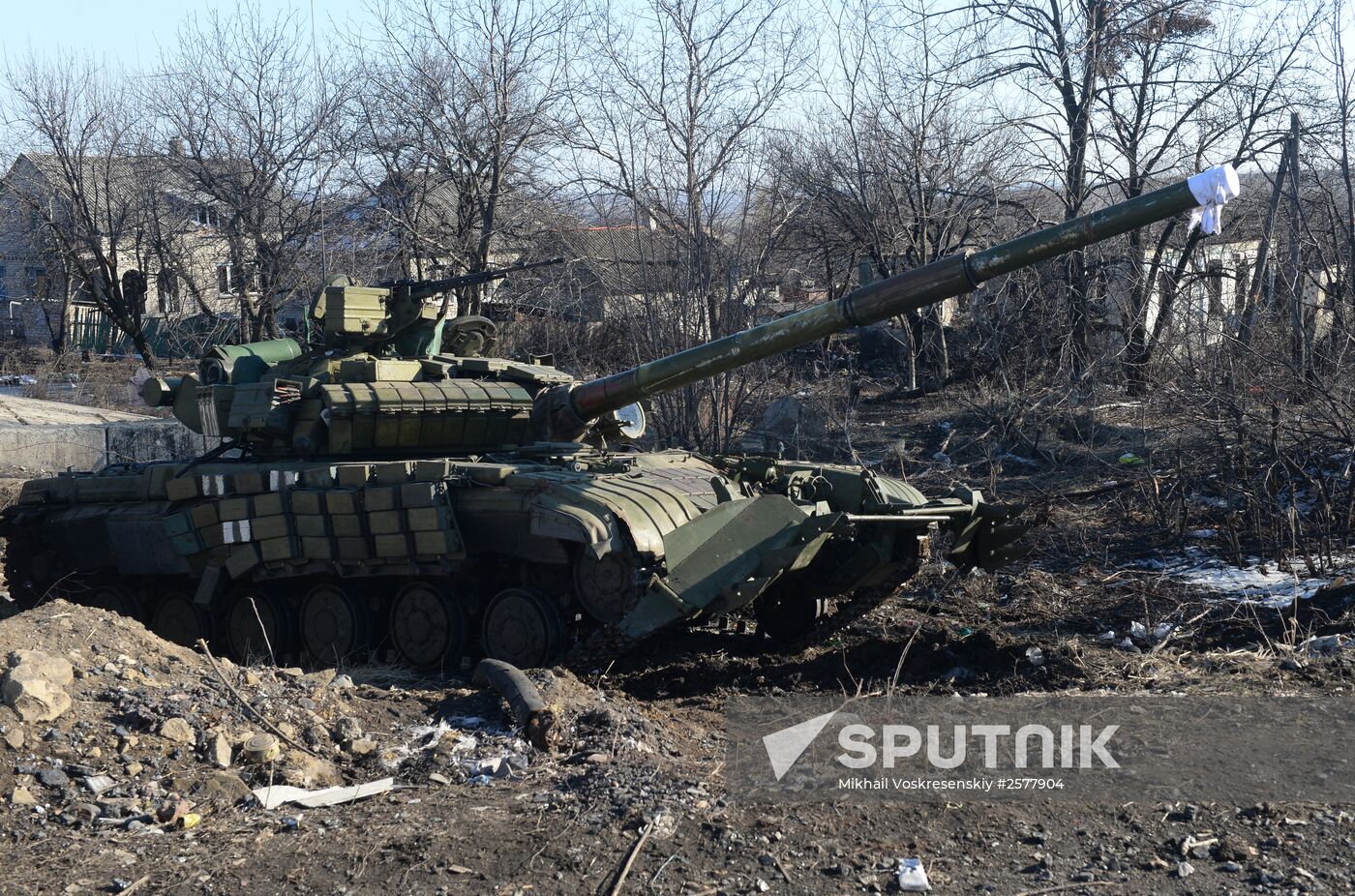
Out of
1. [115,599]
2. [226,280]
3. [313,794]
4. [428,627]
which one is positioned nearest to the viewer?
[313,794]

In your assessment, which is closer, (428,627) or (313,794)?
(313,794)

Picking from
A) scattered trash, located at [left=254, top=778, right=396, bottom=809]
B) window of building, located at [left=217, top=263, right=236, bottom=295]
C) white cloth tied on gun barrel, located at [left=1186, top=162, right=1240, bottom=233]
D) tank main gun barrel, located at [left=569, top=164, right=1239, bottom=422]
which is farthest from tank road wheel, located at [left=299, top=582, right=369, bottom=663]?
window of building, located at [left=217, top=263, right=236, bottom=295]

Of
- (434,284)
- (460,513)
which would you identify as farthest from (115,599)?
(460,513)

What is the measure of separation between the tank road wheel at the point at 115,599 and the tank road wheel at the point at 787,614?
526cm

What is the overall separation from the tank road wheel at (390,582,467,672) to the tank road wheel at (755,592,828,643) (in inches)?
87.5

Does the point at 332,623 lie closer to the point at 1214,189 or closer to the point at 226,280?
the point at 1214,189

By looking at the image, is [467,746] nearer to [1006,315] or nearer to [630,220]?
[630,220]

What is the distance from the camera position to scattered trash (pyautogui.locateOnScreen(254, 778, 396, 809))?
5.73 metres

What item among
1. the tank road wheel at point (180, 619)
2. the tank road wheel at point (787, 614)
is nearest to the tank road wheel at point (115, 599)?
the tank road wheel at point (180, 619)

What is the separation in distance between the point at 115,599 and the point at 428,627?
3.47 meters

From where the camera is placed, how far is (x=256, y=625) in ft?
33.9

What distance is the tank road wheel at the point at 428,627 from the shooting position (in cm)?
937

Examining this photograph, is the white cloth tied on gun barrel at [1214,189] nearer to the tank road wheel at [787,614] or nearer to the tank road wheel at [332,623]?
the tank road wheel at [787,614]

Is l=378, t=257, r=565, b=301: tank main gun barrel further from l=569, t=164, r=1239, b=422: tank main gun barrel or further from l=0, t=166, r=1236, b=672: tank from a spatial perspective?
l=569, t=164, r=1239, b=422: tank main gun barrel
